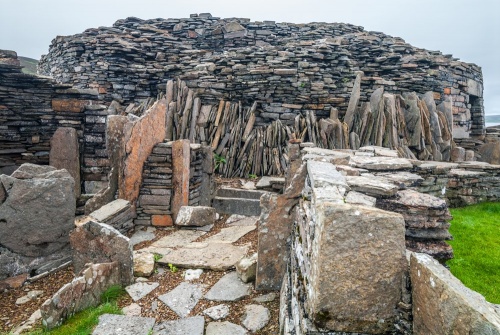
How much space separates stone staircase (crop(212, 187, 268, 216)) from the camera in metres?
7.03

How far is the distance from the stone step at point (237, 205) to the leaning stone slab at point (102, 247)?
336 centimetres

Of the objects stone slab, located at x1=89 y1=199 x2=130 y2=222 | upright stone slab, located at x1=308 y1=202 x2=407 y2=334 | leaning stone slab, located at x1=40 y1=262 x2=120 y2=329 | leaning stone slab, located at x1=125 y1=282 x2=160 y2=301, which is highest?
upright stone slab, located at x1=308 y1=202 x2=407 y2=334

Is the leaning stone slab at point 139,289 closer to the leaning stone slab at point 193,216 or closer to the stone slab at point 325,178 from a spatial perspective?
the leaning stone slab at point 193,216

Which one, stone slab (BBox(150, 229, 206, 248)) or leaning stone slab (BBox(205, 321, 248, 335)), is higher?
leaning stone slab (BBox(205, 321, 248, 335))

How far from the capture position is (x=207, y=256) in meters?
4.67

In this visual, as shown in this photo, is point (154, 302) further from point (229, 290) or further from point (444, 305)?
point (444, 305)

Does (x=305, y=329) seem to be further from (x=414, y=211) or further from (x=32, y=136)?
(x=32, y=136)

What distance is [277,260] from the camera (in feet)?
12.0

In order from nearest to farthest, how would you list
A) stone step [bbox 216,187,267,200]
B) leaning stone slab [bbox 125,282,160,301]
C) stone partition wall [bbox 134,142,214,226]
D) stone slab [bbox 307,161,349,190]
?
1. stone slab [bbox 307,161,349,190]
2. leaning stone slab [bbox 125,282,160,301]
3. stone partition wall [bbox 134,142,214,226]
4. stone step [bbox 216,187,267,200]

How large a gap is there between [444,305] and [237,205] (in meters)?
5.92

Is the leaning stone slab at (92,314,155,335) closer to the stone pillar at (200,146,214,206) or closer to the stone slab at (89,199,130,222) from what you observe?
the stone slab at (89,199,130,222)

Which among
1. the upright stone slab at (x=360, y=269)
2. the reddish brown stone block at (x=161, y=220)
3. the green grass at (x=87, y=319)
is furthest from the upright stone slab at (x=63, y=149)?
the upright stone slab at (x=360, y=269)

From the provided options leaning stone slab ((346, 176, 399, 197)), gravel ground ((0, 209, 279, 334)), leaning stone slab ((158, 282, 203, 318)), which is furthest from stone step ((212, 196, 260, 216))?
leaning stone slab ((346, 176, 399, 197))

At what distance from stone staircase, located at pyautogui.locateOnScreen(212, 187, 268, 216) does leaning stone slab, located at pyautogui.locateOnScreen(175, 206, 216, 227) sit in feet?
3.49
